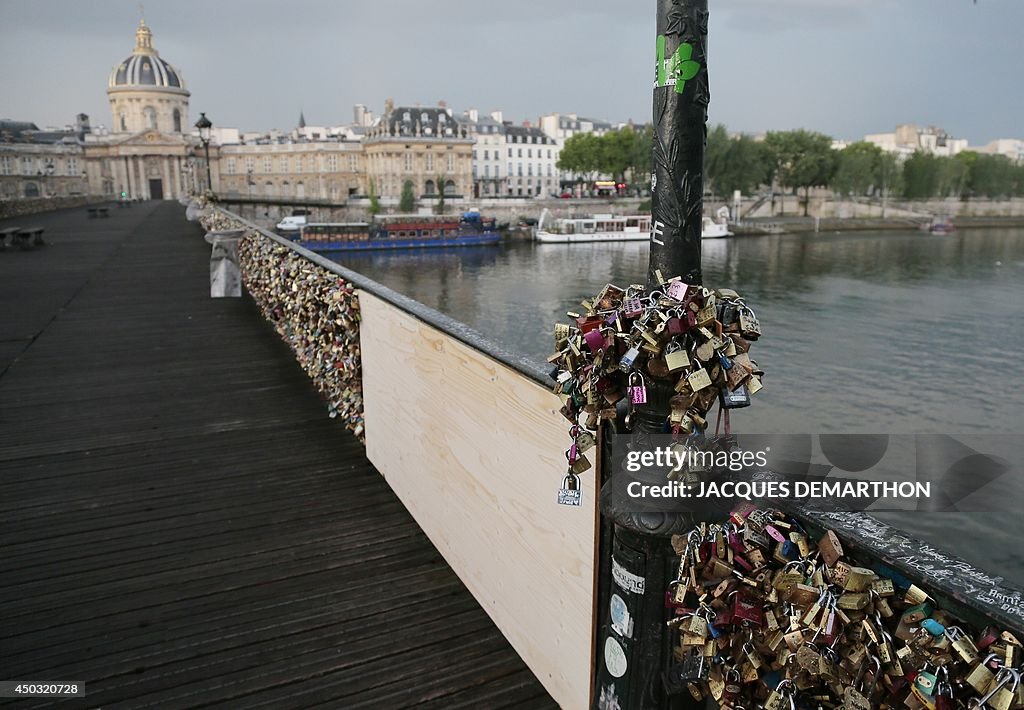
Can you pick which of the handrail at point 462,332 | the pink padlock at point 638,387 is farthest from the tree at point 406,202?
the pink padlock at point 638,387

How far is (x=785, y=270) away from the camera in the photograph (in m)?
48.1

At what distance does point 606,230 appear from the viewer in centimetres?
6438

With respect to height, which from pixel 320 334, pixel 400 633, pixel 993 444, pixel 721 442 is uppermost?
pixel 721 442

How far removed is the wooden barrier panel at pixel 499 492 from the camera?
2.91 m

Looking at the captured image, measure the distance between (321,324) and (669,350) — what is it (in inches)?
211

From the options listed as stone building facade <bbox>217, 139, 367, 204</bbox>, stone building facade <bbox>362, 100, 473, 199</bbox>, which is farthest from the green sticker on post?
stone building facade <bbox>217, 139, 367, 204</bbox>

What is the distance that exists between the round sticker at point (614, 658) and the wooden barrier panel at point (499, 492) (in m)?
0.25

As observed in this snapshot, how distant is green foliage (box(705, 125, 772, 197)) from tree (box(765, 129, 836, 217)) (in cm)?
842

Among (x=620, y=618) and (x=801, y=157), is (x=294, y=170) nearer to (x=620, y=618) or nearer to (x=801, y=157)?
(x=801, y=157)

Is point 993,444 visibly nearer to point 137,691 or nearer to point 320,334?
point 320,334

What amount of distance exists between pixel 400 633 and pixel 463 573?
0.53 metres

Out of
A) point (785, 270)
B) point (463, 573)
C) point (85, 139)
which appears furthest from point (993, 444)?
point (85, 139)

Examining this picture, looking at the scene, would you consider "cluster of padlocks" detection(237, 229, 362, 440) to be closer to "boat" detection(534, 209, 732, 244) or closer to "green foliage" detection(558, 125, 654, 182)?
"boat" detection(534, 209, 732, 244)

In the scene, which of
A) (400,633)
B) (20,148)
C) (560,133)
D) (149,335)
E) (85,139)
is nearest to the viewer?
(400,633)
